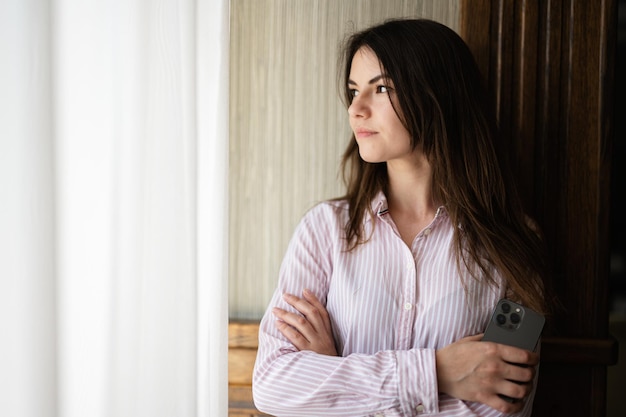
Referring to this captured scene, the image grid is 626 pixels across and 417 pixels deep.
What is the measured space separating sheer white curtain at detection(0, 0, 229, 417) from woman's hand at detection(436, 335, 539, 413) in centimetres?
41

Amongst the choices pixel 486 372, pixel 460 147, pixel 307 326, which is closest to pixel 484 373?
pixel 486 372

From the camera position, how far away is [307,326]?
3.53ft

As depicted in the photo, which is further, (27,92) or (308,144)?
(308,144)

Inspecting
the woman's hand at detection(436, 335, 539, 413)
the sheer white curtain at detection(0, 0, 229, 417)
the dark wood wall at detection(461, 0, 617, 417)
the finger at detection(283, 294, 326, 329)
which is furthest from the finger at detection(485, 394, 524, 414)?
the sheer white curtain at detection(0, 0, 229, 417)

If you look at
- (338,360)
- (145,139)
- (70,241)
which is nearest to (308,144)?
(338,360)

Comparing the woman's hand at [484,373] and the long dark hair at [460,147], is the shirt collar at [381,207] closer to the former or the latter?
the long dark hair at [460,147]

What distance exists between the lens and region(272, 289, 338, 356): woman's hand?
107 cm

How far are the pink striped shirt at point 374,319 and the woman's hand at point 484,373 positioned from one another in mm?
24

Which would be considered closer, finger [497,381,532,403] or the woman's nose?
finger [497,381,532,403]

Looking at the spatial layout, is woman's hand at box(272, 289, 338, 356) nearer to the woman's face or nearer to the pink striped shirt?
the pink striped shirt

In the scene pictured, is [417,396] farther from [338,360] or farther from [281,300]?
[281,300]

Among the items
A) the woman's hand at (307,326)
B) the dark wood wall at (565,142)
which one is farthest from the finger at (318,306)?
the dark wood wall at (565,142)

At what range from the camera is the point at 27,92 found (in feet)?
1.81

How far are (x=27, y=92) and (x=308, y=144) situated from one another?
0.79 meters
